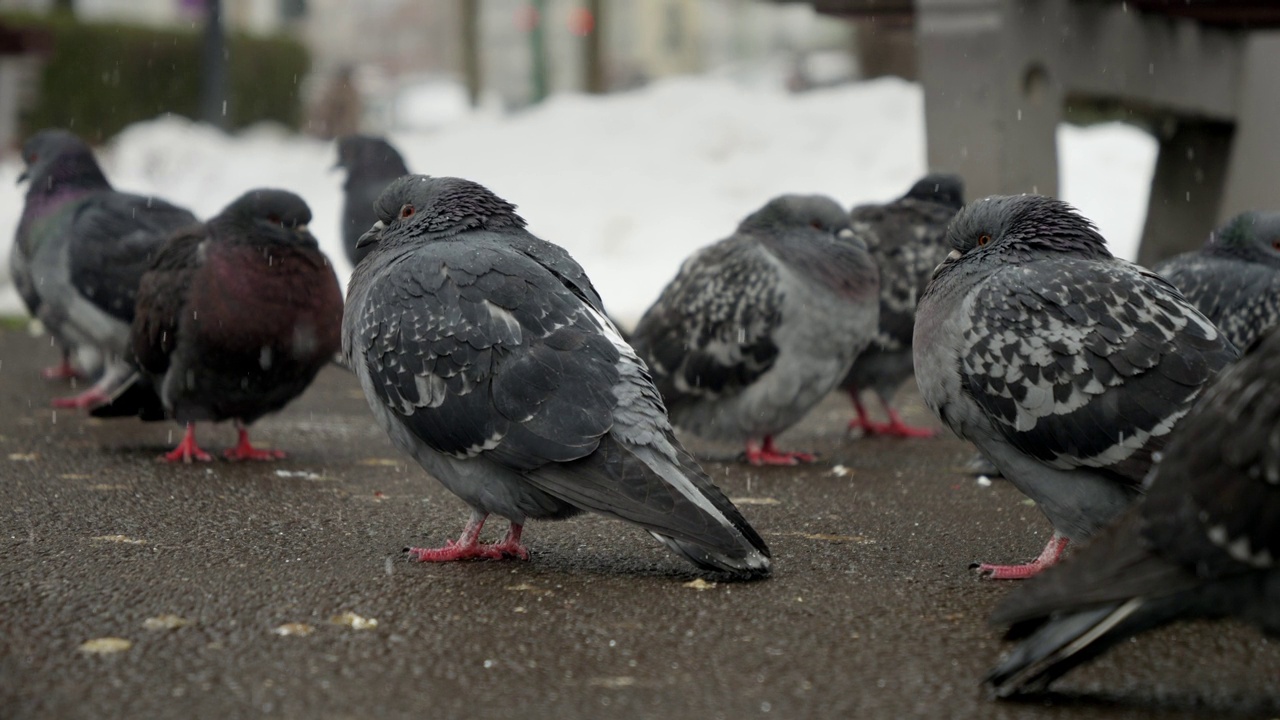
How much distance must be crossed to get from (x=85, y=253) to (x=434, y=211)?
367cm

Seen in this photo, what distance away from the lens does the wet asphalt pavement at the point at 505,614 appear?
3.00m

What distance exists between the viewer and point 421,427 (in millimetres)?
4207

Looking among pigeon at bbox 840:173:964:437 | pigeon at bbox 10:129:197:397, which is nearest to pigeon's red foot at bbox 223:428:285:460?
pigeon at bbox 10:129:197:397

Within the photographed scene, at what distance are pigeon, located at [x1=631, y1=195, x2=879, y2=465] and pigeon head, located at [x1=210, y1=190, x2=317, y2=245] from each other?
163 cm

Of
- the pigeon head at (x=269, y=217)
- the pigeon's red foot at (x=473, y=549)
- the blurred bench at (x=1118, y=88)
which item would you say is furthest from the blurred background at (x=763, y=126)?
the pigeon's red foot at (x=473, y=549)

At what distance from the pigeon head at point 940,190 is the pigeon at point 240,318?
10.2 feet

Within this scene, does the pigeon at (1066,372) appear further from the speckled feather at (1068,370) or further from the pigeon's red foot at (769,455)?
the pigeon's red foot at (769,455)

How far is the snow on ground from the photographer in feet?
39.4

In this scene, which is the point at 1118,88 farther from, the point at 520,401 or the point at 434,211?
the point at 520,401

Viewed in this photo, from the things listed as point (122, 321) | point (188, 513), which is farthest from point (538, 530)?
point (122, 321)

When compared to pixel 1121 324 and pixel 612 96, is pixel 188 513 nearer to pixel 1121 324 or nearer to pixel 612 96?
pixel 1121 324

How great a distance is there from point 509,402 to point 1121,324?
5.69 ft

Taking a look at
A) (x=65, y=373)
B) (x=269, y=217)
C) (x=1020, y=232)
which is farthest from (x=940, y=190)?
(x=65, y=373)

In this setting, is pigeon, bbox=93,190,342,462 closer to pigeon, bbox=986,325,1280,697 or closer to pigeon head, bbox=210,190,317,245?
pigeon head, bbox=210,190,317,245
